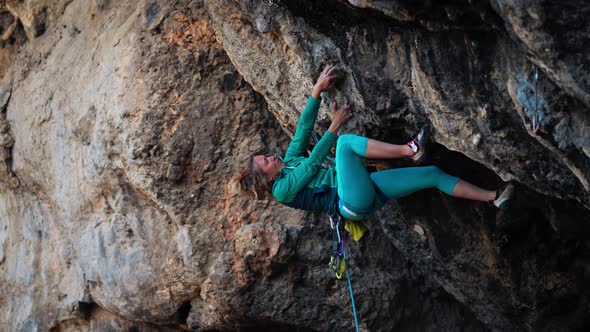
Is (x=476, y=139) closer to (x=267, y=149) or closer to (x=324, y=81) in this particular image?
(x=324, y=81)

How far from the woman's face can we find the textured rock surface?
0.56 metres

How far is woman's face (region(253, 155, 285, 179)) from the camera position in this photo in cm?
513

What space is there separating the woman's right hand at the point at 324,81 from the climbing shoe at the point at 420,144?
2.11ft

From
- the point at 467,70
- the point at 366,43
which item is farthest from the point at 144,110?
the point at 467,70

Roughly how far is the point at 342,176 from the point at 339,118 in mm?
392

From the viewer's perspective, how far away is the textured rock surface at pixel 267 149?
4441 millimetres

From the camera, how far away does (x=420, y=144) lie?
4.69 metres

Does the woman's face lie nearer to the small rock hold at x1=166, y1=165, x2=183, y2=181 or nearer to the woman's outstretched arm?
the woman's outstretched arm

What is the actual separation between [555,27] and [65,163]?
4843mm

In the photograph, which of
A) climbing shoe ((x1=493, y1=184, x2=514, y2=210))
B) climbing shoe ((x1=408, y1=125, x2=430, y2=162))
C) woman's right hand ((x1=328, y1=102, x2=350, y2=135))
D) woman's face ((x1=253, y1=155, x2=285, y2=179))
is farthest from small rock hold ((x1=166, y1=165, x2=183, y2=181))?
climbing shoe ((x1=493, y1=184, x2=514, y2=210))

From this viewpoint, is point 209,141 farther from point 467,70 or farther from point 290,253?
point 467,70

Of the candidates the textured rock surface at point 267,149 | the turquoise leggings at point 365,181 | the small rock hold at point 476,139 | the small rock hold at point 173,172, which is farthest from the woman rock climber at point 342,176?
the small rock hold at point 173,172

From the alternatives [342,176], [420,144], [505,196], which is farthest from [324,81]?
[505,196]

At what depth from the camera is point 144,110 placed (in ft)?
19.8
